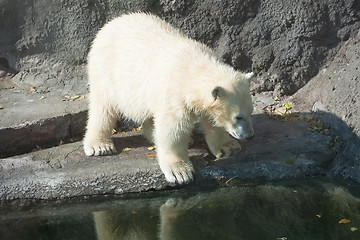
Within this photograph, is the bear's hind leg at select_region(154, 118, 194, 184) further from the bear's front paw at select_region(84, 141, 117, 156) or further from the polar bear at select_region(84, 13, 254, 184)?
the bear's front paw at select_region(84, 141, 117, 156)

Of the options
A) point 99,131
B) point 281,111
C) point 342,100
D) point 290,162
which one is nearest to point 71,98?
point 99,131

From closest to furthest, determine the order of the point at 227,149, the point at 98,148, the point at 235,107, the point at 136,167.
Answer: the point at 235,107 → the point at 136,167 → the point at 227,149 → the point at 98,148

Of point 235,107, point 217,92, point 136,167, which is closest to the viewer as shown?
point 217,92

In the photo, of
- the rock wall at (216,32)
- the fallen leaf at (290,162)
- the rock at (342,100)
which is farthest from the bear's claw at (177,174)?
the rock wall at (216,32)

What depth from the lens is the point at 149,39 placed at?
18.1ft

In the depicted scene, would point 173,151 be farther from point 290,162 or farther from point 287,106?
point 287,106

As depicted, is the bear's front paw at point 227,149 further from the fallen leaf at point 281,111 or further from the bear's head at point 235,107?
the fallen leaf at point 281,111

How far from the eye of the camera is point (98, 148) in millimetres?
5855

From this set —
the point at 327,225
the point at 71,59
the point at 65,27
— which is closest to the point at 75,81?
the point at 71,59

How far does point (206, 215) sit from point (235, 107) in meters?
1.13

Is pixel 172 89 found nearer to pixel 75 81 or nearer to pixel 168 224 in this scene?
pixel 168 224

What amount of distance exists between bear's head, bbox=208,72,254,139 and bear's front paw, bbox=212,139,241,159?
697 millimetres

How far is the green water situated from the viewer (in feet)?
15.2

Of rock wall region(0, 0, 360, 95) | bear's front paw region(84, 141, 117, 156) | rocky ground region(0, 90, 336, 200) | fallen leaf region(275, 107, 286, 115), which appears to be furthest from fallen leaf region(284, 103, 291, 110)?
bear's front paw region(84, 141, 117, 156)
